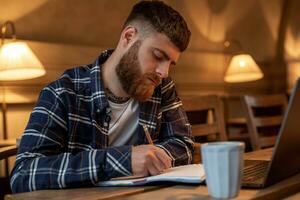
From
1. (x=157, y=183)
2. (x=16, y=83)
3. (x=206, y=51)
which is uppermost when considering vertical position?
(x=206, y=51)

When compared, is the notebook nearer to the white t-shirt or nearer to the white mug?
the white mug

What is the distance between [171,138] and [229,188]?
63 cm

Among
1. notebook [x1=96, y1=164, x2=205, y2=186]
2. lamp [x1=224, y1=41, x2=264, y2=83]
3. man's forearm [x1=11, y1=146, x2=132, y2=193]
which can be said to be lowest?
notebook [x1=96, y1=164, x2=205, y2=186]

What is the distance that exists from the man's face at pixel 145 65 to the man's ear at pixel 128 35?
27 mm

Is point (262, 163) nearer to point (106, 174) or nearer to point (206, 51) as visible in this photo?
point (106, 174)

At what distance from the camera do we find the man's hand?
3.41ft

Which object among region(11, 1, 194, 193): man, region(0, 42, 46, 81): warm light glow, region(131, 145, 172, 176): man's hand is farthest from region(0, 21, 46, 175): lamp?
region(131, 145, 172, 176): man's hand

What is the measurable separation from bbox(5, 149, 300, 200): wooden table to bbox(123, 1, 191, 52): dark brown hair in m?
0.49

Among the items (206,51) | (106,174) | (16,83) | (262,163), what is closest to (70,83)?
(106,174)

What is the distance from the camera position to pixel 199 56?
4195mm

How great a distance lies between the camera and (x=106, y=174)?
1.05m

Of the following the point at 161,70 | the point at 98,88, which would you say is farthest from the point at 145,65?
the point at 98,88

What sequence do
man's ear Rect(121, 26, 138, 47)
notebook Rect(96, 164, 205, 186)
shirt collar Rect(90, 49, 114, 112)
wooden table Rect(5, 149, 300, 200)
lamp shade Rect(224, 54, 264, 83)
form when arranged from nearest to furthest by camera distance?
1. wooden table Rect(5, 149, 300, 200)
2. notebook Rect(96, 164, 205, 186)
3. shirt collar Rect(90, 49, 114, 112)
4. man's ear Rect(121, 26, 138, 47)
5. lamp shade Rect(224, 54, 264, 83)

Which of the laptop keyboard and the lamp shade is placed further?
the lamp shade
